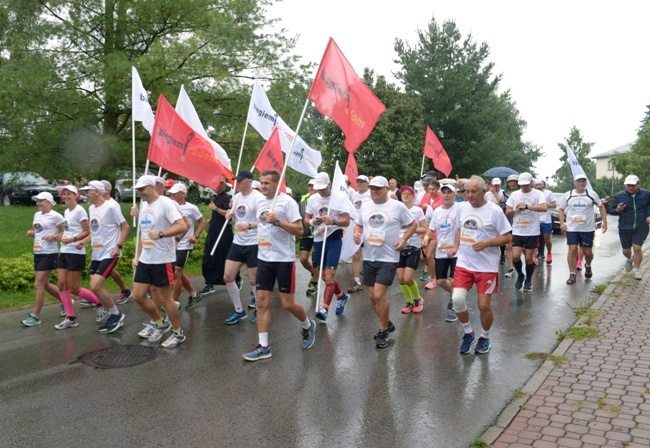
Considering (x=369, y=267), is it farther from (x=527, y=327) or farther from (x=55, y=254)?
(x=55, y=254)

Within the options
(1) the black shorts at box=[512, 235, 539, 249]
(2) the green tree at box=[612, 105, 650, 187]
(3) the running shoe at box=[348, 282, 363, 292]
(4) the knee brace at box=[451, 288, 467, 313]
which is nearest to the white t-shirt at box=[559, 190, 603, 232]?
(1) the black shorts at box=[512, 235, 539, 249]

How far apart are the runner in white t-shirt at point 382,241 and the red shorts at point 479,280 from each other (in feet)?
2.38

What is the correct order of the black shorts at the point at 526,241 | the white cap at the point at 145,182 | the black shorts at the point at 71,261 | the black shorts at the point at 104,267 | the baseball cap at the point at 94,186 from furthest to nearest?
1. the black shorts at the point at 526,241
2. the black shorts at the point at 71,261
3. the baseball cap at the point at 94,186
4. the black shorts at the point at 104,267
5. the white cap at the point at 145,182

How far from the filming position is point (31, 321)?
7.55 m

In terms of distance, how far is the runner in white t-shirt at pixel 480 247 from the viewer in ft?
19.3

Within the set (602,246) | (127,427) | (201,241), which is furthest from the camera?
(602,246)

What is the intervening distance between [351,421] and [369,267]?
7.70 feet

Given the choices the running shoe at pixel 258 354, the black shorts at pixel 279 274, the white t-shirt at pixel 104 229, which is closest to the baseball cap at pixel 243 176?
the white t-shirt at pixel 104 229

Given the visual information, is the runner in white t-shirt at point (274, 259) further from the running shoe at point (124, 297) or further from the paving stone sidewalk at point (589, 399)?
the running shoe at point (124, 297)

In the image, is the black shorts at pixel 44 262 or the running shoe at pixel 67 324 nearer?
the running shoe at pixel 67 324

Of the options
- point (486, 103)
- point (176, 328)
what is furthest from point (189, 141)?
point (486, 103)

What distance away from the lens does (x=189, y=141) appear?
7.47 m

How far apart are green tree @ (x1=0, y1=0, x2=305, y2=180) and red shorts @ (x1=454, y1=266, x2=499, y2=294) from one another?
9.26 metres

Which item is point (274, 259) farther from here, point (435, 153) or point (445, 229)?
point (435, 153)
